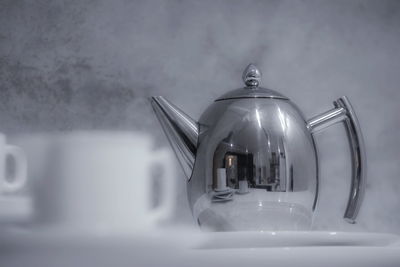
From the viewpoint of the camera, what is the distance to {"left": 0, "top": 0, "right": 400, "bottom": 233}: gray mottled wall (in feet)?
2.58

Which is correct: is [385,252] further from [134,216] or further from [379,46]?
[379,46]

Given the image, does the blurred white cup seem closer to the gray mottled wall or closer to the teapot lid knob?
the gray mottled wall

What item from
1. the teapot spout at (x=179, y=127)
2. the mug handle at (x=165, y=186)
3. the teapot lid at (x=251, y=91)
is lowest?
the mug handle at (x=165, y=186)

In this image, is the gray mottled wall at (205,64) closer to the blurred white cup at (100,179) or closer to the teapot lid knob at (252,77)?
the blurred white cup at (100,179)

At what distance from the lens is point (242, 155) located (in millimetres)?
569

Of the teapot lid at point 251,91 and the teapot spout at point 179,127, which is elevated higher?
the teapot lid at point 251,91

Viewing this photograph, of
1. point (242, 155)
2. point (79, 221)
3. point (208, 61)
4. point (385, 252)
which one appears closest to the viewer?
point (385, 252)

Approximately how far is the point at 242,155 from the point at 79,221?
0.87 feet

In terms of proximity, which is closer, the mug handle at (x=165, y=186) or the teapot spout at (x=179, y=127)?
the teapot spout at (x=179, y=127)

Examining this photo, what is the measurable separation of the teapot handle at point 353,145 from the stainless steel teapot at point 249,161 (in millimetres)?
38

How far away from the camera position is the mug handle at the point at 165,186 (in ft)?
2.60

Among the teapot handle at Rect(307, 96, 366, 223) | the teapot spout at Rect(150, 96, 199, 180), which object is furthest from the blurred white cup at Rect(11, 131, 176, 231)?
the teapot handle at Rect(307, 96, 366, 223)

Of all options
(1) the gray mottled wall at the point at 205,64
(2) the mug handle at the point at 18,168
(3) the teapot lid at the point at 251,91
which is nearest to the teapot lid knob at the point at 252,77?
(3) the teapot lid at the point at 251,91

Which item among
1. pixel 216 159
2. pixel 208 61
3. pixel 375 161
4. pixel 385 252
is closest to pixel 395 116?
pixel 375 161
